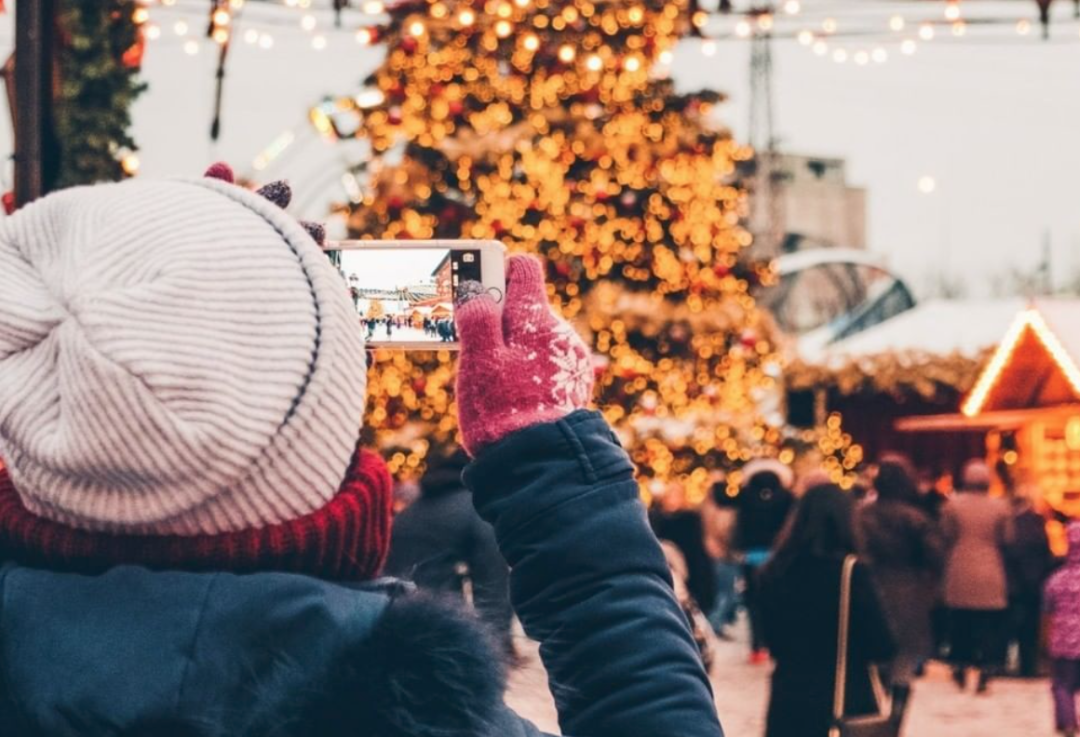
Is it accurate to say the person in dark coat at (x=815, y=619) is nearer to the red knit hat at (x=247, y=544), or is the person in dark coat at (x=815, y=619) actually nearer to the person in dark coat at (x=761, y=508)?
the red knit hat at (x=247, y=544)

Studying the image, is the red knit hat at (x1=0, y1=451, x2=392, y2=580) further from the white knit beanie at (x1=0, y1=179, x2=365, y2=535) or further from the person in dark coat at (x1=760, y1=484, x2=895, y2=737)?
the person in dark coat at (x1=760, y1=484, x2=895, y2=737)

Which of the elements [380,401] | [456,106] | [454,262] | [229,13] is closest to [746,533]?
[380,401]

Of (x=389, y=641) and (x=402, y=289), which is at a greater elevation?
(x=402, y=289)

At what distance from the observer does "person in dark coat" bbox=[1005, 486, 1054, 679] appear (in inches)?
567

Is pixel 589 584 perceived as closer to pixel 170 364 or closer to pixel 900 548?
pixel 170 364

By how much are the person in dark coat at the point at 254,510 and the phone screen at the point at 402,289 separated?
61 centimetres

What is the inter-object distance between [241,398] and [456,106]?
1464 centimetres

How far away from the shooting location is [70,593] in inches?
55.0

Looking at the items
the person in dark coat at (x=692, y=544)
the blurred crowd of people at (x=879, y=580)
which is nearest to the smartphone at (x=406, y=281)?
the blurred crowd of people at (x=879, y=580)

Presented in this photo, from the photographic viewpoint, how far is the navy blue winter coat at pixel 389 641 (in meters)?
1.33

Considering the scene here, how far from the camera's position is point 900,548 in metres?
13.1

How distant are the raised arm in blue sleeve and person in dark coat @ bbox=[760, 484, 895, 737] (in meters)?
5.91

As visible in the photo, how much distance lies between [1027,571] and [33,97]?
1055 cm

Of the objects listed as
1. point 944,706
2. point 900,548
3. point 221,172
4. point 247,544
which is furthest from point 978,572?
point 247,544
